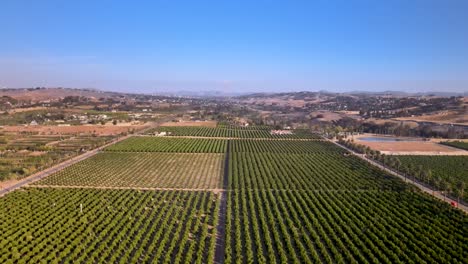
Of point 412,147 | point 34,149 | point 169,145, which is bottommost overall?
point 412,147

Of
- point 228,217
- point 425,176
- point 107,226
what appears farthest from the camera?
point 425,176

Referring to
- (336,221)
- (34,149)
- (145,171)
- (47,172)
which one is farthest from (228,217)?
(34,149)

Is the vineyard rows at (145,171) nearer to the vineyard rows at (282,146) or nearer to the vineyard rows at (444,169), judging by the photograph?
the vineyard rows at (282,146)

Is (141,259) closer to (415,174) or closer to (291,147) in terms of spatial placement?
(415,174)

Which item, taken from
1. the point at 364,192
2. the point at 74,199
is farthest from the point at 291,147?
the point at 74,199

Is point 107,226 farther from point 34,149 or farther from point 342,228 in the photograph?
point 34,149

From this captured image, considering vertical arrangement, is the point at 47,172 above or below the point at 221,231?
above

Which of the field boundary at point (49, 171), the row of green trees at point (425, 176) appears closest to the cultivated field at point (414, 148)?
the row of green trees at point (425, 176)
